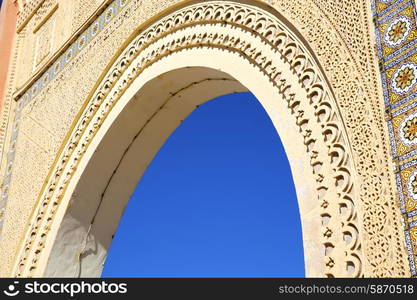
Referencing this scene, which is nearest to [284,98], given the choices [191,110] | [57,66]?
[191,110]

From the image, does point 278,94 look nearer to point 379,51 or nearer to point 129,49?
point 379,51

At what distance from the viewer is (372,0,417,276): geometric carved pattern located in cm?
139

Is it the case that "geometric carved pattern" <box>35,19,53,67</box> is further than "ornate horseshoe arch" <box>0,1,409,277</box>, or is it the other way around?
"geometric carved pattern" <box>35,19,53,67</box>

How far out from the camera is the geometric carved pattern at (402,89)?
1.39 m

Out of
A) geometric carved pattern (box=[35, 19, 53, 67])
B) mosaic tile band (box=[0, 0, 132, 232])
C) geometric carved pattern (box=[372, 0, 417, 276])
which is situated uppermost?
geometric carved pattern (box=[35, 19, 53, 67])

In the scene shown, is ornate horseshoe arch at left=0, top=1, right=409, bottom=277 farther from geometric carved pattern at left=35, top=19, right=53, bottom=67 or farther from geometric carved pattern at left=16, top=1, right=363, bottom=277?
geometric carved pattern at left=35, top=19, right=53, bottom=67

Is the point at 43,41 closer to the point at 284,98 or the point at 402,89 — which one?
the point at 284,98

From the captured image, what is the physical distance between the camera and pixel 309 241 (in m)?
1.62

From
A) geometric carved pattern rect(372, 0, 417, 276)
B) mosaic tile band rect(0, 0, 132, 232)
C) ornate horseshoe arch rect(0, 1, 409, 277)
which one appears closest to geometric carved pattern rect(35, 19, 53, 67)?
mosaic tile band rect(0, 0, 132, 232)

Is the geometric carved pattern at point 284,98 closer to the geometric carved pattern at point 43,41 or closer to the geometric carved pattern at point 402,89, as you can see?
the geometric carved pattern at point 402,89

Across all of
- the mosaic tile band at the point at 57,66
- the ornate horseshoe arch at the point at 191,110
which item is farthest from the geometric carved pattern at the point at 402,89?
the mosaic tile band at the point at 57,66

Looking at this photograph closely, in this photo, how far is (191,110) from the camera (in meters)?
2.84

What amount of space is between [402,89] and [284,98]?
45 cm

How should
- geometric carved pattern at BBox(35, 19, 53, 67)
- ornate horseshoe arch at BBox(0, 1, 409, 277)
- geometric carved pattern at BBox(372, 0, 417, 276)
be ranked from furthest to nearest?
geometric carved pattern at BBox(35, 19, 53, 67) → ornate horseshoe arch at BBox(0, 1, 409, 277) → geometric carved pattern at BBox(372, 0, 417, 276)
